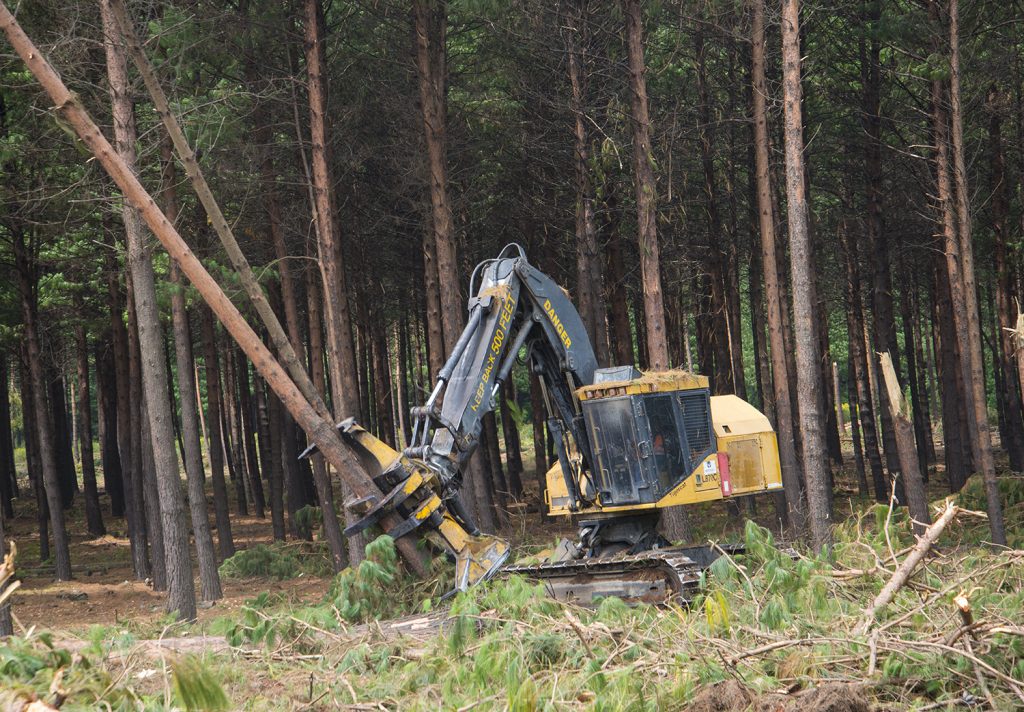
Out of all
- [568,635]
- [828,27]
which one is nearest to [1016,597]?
[568,635]

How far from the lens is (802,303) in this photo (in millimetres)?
14500

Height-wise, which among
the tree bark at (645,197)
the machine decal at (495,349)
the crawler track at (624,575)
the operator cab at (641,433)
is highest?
the tree bark at (645,197)

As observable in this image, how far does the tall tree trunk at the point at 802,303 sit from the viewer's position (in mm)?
14523

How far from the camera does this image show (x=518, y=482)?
3247cm

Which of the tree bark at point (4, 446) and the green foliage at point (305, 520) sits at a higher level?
the tree bark at point (4, 446)

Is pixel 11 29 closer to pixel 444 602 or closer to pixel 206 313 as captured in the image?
pixel 444 602

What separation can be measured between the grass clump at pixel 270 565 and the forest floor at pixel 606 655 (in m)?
11.3

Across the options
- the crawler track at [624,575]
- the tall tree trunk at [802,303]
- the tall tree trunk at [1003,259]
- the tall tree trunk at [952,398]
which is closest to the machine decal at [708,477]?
the crawler track at [624,575]

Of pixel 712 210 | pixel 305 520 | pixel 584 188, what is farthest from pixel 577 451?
pixel 305 520

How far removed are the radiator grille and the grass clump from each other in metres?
11.7

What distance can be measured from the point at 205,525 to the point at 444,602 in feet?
27.3

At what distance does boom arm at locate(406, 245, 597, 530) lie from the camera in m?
11.4

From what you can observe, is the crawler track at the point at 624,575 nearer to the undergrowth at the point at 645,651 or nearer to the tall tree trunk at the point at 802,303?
the undergrowth at the point at 645,651

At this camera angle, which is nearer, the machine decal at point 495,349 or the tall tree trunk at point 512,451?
the machine decal at point 495,349
